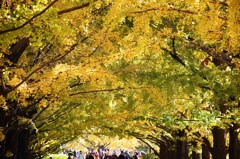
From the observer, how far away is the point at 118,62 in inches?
502

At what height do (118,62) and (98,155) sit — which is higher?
(118,62)

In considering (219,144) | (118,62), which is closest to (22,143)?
(118,62)

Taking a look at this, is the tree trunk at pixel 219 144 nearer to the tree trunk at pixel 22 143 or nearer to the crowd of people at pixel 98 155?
the tree trunk at pixel 22 143

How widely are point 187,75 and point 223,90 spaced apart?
45.2 inches

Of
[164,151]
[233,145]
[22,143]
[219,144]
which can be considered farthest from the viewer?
[164,151]

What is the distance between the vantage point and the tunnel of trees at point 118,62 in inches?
223

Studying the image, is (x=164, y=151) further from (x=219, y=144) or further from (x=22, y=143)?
(x=22, y=143)

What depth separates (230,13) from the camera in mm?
4121

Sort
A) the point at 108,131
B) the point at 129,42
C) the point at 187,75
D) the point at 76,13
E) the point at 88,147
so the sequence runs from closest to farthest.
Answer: the point at 76,13
the point at 129,42
the point at 187,75
the point at 108,131
the point at 88,147

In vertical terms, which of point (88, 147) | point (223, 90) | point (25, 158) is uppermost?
point (88, 147)

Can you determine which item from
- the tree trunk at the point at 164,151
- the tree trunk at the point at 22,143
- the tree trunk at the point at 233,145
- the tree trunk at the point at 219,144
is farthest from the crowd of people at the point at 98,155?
the tree trunk at the point at 233,145

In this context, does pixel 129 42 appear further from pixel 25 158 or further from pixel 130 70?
pixel 25 158

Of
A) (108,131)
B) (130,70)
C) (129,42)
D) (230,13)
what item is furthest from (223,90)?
(108,131)

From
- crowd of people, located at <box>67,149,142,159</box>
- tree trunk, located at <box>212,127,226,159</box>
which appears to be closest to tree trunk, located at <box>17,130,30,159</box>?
tree trunk, located at <box>212,127,226,159</box>
